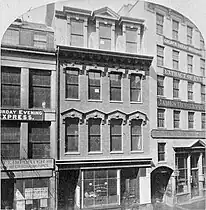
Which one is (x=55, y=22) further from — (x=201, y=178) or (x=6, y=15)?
(x=201, y=178)

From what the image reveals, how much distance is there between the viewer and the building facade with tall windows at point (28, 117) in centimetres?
161

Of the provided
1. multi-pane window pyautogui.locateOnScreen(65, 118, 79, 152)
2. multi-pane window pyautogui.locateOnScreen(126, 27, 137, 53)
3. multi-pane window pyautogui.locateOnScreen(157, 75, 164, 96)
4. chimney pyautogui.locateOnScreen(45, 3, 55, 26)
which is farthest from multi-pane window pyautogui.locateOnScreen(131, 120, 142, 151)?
chimney pyautogui.locateOnScreen(45, 3, 55, 26)

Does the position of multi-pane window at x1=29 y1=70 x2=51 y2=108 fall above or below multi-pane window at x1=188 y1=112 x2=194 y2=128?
above

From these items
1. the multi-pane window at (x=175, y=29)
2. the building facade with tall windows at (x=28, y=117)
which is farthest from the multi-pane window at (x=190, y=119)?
the building facade with tall windows at (x=28, y=117)

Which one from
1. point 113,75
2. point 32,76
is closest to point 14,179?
point 32,76

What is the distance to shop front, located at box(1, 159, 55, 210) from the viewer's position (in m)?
1.60

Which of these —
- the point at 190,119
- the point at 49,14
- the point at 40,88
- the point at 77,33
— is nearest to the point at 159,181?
the point at 190,119

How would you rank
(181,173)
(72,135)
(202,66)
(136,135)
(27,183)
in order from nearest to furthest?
(27,183)
(72,135)
(136,135)
(181,173)
(202,66)

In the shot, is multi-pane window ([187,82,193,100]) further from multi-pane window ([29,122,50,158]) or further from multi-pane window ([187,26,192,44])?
multi-pane window ([29,122,50,158])

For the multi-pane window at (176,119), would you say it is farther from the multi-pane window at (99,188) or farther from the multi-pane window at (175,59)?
the multi-pane window at (99,188)

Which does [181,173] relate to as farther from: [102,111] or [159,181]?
[102,111]

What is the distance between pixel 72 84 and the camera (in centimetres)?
173

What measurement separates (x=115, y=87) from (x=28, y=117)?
57 centimetres

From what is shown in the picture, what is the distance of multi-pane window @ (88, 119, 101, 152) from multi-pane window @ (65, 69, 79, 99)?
0.64 feet
